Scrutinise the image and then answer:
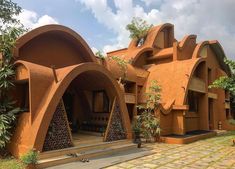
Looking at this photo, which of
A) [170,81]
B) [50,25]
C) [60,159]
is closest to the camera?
[60,159]

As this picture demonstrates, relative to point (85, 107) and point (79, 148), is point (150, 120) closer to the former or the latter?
point (85, 107)

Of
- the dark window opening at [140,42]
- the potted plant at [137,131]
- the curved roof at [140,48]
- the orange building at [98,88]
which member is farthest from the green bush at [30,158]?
the dark window opening at [140,42]

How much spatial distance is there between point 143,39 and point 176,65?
6.09m

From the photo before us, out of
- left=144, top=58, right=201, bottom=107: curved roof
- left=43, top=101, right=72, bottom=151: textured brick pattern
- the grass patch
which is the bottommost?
the grass patch

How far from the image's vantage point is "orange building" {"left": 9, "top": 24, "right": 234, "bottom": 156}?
9578 millimetres

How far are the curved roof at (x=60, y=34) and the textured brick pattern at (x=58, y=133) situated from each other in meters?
3.00

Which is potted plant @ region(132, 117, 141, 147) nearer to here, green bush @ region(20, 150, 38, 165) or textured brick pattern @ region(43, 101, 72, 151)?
textured brick pattern @ region(43, 101, 72, 151)

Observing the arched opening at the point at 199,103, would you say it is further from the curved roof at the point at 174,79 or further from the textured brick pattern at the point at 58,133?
the textured brick pattern at the point at 58,133

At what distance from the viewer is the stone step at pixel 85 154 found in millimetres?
8719

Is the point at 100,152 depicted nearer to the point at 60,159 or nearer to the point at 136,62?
the point at 60,159

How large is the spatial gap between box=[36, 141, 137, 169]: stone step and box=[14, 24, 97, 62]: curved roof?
4415 millimetres

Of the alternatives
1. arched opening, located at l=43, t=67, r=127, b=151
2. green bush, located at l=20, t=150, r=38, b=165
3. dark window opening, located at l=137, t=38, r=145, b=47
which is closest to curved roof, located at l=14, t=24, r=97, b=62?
arched opening, located at l=43, t=67, r=127, b=151

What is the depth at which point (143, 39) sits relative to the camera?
2425 centimetres

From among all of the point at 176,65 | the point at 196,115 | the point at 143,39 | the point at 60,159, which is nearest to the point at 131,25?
the point at 143,39
